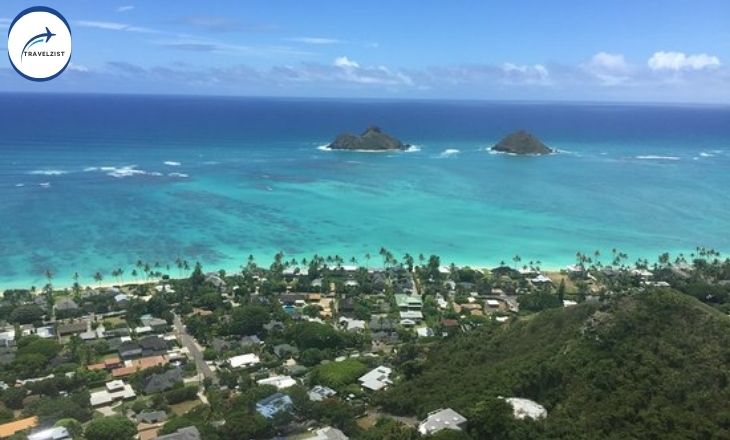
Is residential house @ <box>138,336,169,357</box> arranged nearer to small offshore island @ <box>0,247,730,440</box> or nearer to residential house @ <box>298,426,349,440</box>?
small offshore island @ <box>0,247,730,440</box>

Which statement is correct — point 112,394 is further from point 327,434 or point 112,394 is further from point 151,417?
point 327,434

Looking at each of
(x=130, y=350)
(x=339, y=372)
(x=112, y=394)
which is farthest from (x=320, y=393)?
(x=130, y=350)

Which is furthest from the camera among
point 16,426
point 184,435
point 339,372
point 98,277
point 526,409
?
point 98,277

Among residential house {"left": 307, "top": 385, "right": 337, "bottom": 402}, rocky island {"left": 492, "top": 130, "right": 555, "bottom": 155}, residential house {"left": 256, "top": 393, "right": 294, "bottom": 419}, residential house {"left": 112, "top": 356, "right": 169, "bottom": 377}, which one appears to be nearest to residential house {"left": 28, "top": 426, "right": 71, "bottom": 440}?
residential house {"left": 112, "top": 356, "right": 169, "bottom": 377}

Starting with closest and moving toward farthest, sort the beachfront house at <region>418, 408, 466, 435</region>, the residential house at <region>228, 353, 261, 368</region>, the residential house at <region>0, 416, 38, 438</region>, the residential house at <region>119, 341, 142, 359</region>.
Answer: the beachfront house at <region>418, 408, 466, 435</region>
the residential house at <region>0, 416, 38, 438</region>
the residential house at <region>228, 353, 261, 368</region>
the residential house at <region>119, 341, 142, 359</region>

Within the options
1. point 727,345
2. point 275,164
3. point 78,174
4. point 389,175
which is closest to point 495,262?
point 727,345

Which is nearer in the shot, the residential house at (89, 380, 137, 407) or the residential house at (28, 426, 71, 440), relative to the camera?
the residential house at (28, 426, 71, 440)
